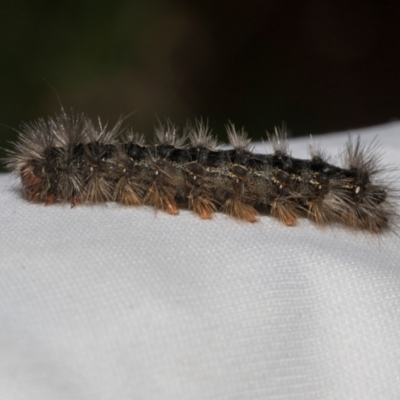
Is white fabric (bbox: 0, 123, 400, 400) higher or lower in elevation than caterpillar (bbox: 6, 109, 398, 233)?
lower

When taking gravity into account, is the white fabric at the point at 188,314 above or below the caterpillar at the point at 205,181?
below

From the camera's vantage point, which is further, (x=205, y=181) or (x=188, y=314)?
(x=205, y=181)

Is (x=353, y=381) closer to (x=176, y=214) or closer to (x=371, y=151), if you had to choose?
(x=176, y=214)

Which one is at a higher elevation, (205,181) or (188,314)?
(205,181)

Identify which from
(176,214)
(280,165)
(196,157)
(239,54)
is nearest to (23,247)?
(176,214)
